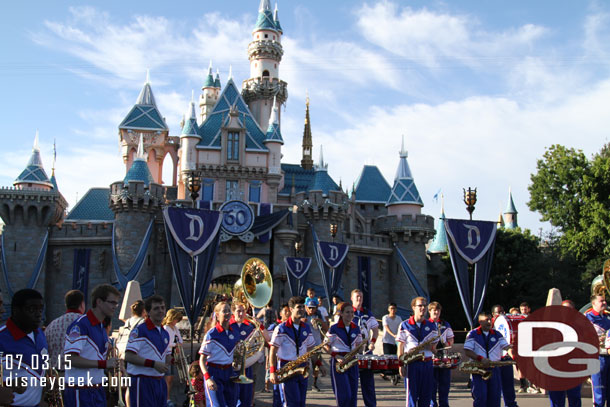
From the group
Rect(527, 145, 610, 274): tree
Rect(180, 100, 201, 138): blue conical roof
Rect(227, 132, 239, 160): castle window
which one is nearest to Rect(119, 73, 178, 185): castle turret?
Rect(180, 100, 201, 138): blue conical roof

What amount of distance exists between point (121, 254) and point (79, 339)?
91.9 feet

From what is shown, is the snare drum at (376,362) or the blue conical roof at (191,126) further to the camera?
the blue conical roof at (191,126)

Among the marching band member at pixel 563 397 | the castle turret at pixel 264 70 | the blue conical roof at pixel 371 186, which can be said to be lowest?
the marching band member at pixel 563 397

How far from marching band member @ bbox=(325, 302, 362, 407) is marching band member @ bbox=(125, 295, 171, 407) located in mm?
2708

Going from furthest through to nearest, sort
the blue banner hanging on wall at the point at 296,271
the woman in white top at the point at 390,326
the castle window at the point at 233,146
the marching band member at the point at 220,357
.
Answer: the castle window at the point at 233,146
the blue banner hanging on wall at the point at 296,271
the woman in white top at the point at 390,326
the marching band member at the point at 220,357

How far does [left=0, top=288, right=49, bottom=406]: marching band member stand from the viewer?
545 cm

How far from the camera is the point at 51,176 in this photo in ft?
153

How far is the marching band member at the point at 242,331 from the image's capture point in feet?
28.3

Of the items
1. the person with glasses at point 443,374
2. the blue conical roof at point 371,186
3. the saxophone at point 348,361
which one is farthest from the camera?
the blue conical roof at point 371,186

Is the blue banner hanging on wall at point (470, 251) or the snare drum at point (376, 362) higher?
the blue banner hanging on wall at point (470, 251)

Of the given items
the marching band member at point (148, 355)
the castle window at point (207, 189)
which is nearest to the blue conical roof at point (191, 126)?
the castle window at point (207, 189)

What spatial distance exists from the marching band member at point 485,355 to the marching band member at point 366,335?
4.70 feet

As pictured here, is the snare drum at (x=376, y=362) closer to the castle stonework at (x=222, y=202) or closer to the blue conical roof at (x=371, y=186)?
the castle stonework at (x=222, y=202)

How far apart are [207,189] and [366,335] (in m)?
28.0
